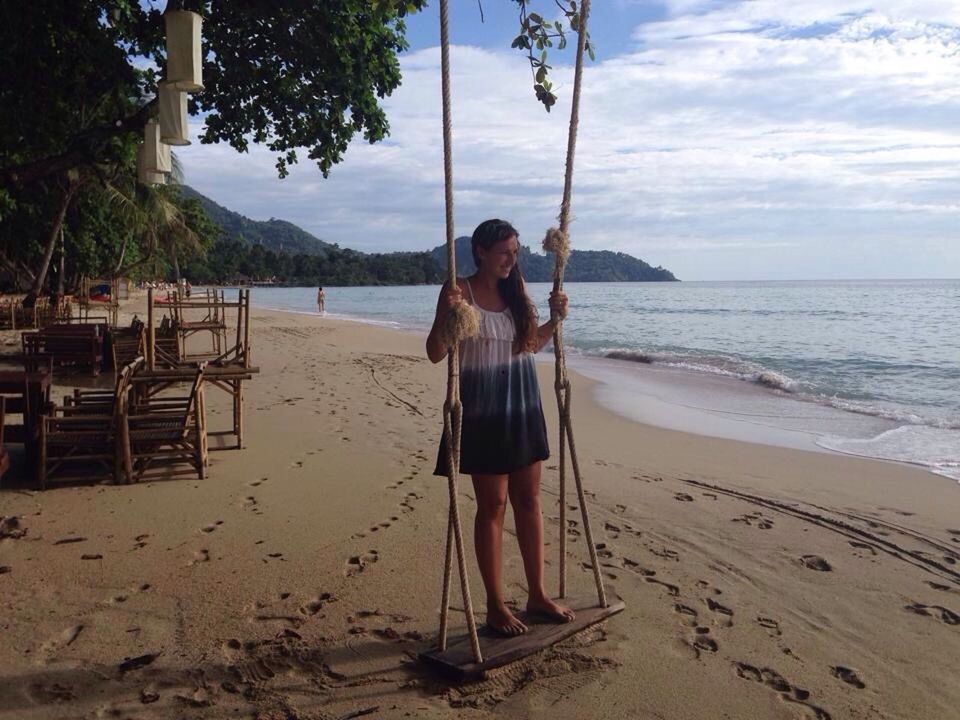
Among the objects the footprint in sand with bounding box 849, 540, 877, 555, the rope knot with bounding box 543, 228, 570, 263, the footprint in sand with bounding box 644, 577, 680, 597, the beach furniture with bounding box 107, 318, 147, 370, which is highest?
the rope knot with bounding box 543, 228, 570, 263

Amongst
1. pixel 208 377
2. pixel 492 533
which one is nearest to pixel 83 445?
pixel 208 377

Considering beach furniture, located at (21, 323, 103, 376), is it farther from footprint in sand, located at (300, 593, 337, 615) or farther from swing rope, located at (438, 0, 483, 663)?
swing rope, located at (438, 0, 483, 663)

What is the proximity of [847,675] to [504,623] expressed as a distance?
4.65 feet

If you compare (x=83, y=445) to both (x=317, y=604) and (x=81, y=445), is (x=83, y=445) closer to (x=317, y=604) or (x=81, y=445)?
(x=81, y=445)

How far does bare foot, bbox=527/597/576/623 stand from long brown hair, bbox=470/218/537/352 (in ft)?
3.66

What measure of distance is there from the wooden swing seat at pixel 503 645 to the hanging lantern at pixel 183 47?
456cm

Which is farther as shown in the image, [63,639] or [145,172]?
[145,172]

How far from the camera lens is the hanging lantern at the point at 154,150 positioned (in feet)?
23.7

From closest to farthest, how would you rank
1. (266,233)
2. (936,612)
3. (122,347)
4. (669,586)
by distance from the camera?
(936,612)
(669,586)
(122,347)
(266,233)

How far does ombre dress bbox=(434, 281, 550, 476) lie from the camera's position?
3150mm

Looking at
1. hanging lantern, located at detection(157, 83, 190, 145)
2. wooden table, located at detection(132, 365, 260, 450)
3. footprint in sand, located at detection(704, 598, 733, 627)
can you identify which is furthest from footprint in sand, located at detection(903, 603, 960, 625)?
hanging lantern, located at detection(157, 83, 190, 145)

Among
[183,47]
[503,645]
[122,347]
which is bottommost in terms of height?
[503,645]

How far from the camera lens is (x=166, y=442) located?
572 cm

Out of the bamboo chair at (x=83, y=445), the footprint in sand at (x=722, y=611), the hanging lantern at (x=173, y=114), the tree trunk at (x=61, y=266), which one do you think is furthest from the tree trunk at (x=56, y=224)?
the footprint in sand at (x=722, y=611)
